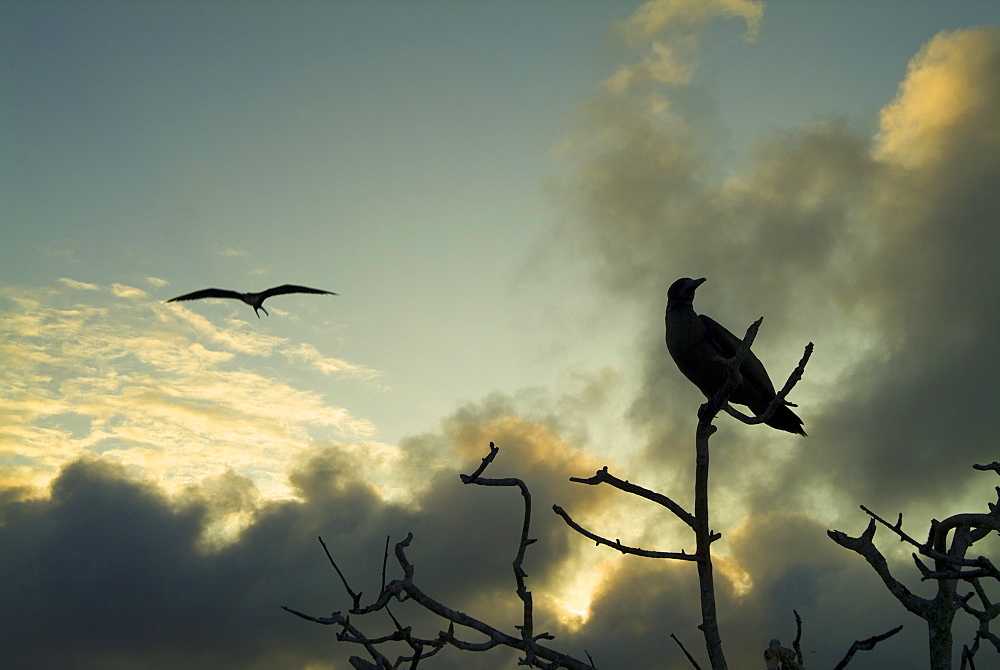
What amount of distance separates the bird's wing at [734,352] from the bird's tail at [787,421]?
1.21ft

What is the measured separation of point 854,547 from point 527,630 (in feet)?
9.53

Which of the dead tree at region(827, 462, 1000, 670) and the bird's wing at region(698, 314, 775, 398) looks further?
the bird's wing at region(698, 314, 775, 398)

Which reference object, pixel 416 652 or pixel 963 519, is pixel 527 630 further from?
pixel 963 519

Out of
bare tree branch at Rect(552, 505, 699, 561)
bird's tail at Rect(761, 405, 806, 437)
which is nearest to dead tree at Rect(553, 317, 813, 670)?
bare tree branch at Rect(552, 505, 699, 561)

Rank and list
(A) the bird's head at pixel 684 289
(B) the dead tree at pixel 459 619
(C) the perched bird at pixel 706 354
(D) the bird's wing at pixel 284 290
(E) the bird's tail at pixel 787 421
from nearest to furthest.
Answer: (B) the dead tree at pixel 459 619
(D) the bird's wing at pixel 284 290
(C) the perched bird at pixel 706 354
(A) the bird's head at pixel 684 289
(E) the bird's tail at pixel 787 421

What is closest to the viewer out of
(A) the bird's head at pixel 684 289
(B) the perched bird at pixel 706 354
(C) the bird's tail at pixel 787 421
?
(B) the perched bird at pixel 706 354

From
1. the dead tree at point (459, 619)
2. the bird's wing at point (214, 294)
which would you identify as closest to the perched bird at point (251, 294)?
the bird's wing at point (214, 294)

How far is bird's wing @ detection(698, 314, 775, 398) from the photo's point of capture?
11766 millimetres

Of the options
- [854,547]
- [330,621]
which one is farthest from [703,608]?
[330,621]

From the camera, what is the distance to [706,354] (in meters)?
11.6

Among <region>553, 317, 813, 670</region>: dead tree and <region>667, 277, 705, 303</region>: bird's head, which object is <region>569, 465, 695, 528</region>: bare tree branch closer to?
<region>553, 317, 813, 670</region>: dead tree

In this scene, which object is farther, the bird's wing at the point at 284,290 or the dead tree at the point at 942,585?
the bird's wing at the point at 284,290

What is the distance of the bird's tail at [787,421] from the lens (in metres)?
12.4

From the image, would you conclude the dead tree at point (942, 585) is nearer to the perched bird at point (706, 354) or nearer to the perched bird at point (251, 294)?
the perched bird at point (706, 354)
